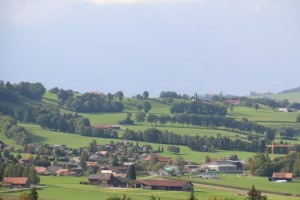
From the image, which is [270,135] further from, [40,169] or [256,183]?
[40,169]

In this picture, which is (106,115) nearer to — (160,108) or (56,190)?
(160,108)

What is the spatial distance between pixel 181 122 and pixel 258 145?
2439 cm

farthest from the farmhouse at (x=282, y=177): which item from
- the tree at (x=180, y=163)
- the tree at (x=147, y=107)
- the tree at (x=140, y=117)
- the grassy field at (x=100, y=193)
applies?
the tree at (x=147, y=107)

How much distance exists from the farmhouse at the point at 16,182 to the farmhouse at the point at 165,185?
9616mm

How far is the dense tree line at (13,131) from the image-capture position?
347ft

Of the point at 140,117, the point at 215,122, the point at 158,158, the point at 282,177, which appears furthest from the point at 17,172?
the point at 215,122

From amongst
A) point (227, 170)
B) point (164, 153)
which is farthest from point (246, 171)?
point (164, 153)

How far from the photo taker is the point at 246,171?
316 feet

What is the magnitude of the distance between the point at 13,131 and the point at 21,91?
111ft

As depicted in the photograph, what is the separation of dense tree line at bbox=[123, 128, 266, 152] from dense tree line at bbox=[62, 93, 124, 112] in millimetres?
25822

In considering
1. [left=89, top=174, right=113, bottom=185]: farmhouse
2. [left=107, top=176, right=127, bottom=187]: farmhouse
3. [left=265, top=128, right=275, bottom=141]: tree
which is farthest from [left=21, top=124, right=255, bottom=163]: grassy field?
[left=107, top=176, right=127, bottom=187]: farmhouse

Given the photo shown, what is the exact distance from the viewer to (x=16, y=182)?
73.4 meters

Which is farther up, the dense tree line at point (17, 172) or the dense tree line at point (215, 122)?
the dense tree line at point (215, 122)

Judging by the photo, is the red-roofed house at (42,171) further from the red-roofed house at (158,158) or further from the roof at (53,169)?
the red-roofed house at (158,158)
